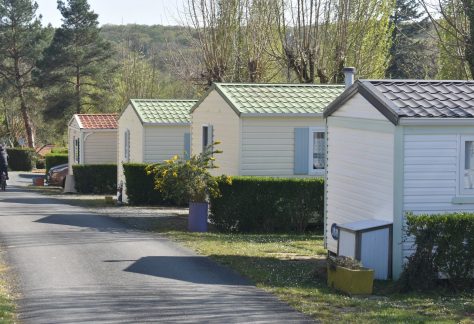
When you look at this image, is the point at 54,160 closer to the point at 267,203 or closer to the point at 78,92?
the point at 78,92

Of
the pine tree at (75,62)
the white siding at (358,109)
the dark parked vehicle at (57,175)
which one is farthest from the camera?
the pine tree at (75,62)

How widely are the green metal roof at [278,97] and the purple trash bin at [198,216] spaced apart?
245 centimetres

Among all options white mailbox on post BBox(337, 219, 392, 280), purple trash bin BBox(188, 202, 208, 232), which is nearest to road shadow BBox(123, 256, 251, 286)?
white mailbox on post BBox(337, 219, 392, 280)

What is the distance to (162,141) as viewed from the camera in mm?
29297

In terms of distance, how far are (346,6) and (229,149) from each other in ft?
40.6

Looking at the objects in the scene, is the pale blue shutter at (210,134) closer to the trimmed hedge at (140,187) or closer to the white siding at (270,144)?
the white siding at (270,144)

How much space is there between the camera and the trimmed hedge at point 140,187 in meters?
28.7

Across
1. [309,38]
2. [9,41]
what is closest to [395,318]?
[309,38]

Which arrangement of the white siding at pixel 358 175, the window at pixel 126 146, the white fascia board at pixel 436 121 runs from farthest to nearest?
the window at pixel 126 146
the white siding at pixel 358 175
the white fascia board at pixel 436 121

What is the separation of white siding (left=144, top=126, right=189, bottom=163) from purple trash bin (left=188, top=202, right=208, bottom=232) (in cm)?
868

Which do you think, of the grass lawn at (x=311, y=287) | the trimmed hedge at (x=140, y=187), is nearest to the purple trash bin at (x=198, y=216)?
the grass lawn at (x=311, y=287)

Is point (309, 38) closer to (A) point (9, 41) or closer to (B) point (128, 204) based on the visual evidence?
(B) point (128, 204)

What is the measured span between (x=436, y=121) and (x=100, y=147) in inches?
1037

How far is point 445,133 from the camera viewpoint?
13539 millimetres
